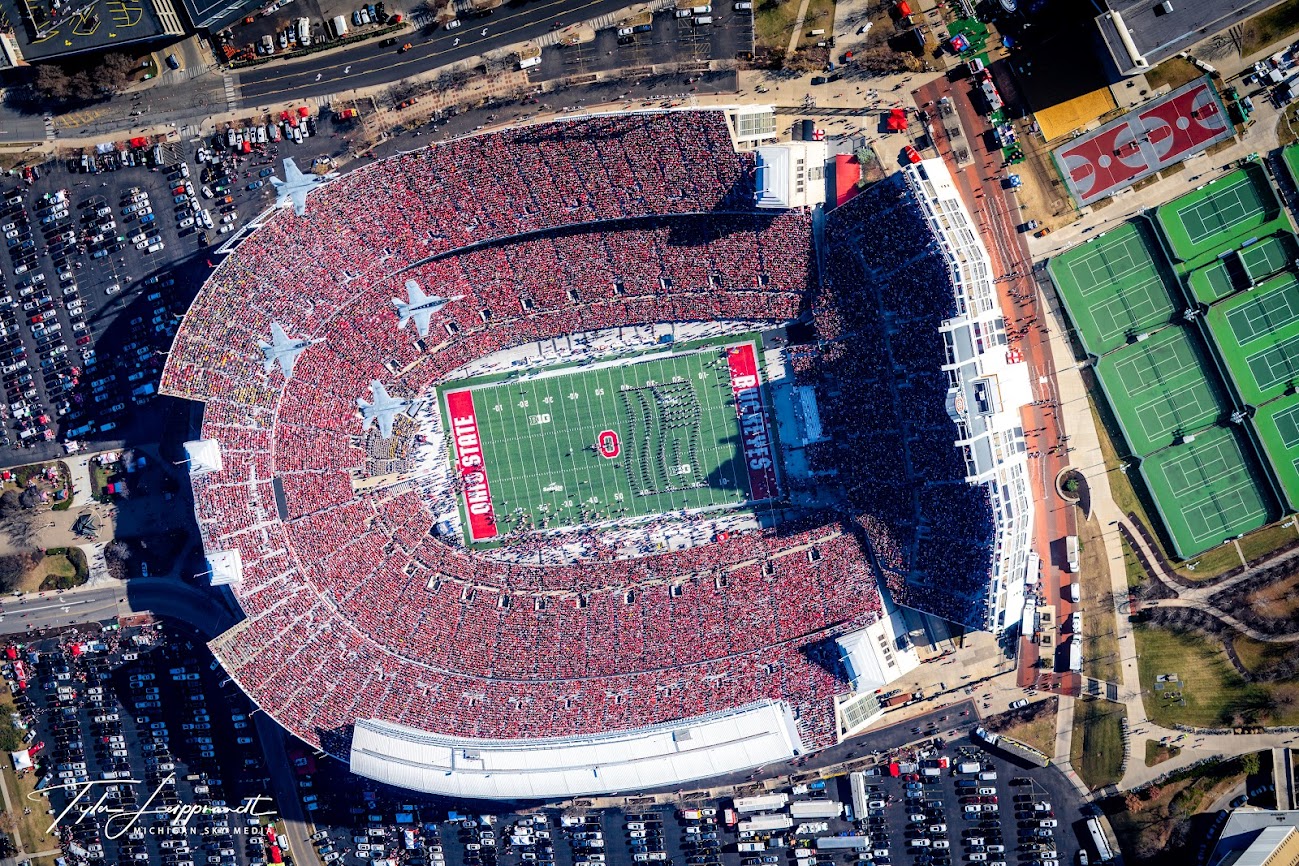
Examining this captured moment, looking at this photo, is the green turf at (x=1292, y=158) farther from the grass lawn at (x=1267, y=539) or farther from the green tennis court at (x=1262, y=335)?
the grass lawn at (x=1267, y=539)

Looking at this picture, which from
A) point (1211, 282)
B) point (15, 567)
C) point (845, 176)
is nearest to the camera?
point (845, 176)

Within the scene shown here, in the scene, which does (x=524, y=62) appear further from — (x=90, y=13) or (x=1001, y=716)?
(x=1001, y=716)

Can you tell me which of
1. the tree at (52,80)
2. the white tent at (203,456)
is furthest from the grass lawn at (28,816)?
the tree at (52,80)

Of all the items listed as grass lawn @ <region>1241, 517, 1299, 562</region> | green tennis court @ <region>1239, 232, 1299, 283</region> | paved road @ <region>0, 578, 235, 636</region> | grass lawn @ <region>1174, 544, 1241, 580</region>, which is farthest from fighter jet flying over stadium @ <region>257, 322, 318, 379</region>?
grass lawn @ <region>1241, 517, 1299, 562</region>

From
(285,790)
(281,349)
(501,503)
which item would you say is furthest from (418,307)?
(285,790)

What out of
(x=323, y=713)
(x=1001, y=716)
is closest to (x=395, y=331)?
(x=323, y=713)

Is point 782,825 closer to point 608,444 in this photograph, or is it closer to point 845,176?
point 608,444
